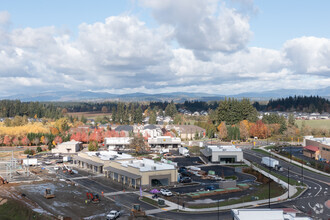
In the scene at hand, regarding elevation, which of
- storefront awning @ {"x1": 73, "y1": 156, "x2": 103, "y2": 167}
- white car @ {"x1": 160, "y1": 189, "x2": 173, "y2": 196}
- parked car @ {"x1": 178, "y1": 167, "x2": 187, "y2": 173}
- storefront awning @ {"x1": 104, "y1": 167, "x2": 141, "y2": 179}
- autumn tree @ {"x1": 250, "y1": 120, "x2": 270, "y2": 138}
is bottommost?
parked car @ {"x1": 178, "y1": 167, "x2": 187, "y2": 173}

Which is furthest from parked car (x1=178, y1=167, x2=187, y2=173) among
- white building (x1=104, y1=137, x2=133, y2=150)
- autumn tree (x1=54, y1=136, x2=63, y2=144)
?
autumn tree (x1=54, y1=136, x2=63, y2=144)

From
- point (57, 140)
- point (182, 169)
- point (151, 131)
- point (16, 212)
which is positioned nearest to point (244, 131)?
point (151, 131)

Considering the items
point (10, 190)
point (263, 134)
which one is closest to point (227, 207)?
point (10, 190)

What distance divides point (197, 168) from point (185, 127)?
2738 inches

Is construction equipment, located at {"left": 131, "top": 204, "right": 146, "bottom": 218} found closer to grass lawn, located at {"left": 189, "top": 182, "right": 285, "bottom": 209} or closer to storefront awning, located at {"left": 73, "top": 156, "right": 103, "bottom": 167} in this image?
grass lawn, located at {"left": 189, "top": 182, "right": 285, "bottom": 209}

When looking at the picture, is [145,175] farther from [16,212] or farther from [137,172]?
[16,212]

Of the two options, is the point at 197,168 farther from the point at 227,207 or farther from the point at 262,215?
the point at 262,215

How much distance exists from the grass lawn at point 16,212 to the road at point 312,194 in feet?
104

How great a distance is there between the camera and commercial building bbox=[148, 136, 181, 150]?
112m

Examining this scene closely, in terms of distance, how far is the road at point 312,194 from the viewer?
41531 mm

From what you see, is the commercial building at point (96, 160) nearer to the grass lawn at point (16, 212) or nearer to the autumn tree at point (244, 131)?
the grass lawn at point (16, 212)

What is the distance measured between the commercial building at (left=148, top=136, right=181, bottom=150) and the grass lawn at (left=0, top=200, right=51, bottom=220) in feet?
222

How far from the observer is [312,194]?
163ft

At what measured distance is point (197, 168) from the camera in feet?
233
